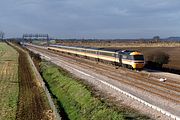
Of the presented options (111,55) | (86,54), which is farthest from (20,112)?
(86,54)

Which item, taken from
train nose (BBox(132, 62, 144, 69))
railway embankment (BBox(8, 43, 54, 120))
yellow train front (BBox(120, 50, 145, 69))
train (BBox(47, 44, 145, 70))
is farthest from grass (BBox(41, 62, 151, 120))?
train (BBox(47, 44, 145, 70))

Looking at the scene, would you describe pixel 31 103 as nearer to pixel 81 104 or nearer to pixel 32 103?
pixel 32 103

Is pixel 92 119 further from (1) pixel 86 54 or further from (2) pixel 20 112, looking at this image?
(1) pixel 86 54

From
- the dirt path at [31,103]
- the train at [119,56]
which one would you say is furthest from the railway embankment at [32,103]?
the train at [119,56]

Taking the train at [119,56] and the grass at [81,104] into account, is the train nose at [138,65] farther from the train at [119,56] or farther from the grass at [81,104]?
the grass at [81,104]

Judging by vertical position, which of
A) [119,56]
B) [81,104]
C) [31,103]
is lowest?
[31,103]

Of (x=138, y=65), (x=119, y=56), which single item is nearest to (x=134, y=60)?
(x=138, y=65)

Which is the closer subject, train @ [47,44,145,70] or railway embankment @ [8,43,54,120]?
railway embankment @ [8,43,54,120]

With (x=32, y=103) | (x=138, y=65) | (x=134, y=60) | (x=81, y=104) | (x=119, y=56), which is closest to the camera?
(x=81, y=104)

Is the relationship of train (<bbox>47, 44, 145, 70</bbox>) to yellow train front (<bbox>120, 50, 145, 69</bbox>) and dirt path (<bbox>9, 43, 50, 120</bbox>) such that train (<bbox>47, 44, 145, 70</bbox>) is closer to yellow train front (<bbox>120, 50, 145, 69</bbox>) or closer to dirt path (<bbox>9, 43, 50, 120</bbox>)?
yellow train front (<bbox>120, 50, 145, 69</bbox>)

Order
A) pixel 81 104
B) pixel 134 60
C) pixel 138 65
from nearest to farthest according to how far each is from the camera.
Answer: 1. pixel 81 104
2. pixel 138 65
3. pixel 134 60

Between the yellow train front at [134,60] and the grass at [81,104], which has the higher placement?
the yellow train front at [134,60]

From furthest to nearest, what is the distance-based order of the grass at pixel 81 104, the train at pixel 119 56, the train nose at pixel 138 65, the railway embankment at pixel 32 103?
the train at pixel 119 56
the train nose at pixel 138 65
the railway embankment at pixel 32 103
the grass at pixel 81 104

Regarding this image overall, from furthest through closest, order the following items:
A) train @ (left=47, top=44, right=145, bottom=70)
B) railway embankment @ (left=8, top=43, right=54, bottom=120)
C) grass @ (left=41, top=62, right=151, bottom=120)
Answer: train @ (left=47, top=44, right=145, bottom=70)
railway embankment @ (left=8, top=43, right=54, bottom=120)
grass @ (left=41, top=62, right=151, bottom=120)
